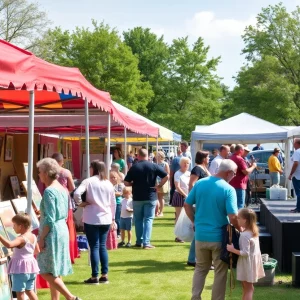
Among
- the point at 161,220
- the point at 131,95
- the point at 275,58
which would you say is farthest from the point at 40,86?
the point at 275,58

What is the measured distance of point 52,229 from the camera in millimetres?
6977

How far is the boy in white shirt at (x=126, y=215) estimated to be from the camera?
13.1m

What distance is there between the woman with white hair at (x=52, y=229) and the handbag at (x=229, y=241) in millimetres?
1674

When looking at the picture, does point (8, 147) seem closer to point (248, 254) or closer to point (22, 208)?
point (22, 208)

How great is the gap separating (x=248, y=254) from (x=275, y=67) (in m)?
44.3

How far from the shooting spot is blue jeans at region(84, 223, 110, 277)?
354 inches

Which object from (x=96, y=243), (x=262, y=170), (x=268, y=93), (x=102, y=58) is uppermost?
(x=102, y=58)

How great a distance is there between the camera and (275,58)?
50.3 metres

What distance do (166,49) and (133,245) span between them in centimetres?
4445

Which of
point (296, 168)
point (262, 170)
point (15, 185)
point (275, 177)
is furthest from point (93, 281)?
point (262, 170)

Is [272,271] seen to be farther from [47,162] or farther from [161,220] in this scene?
[161,220]

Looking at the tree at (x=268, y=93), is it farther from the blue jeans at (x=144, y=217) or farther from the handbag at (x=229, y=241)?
the handbag at (x=229, y=241)

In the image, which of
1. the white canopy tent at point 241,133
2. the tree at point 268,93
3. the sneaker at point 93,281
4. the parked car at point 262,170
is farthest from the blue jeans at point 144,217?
the tree at point 268,93

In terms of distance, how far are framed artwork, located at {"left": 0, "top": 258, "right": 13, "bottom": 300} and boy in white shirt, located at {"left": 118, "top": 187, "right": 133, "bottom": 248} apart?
6.21 metres
